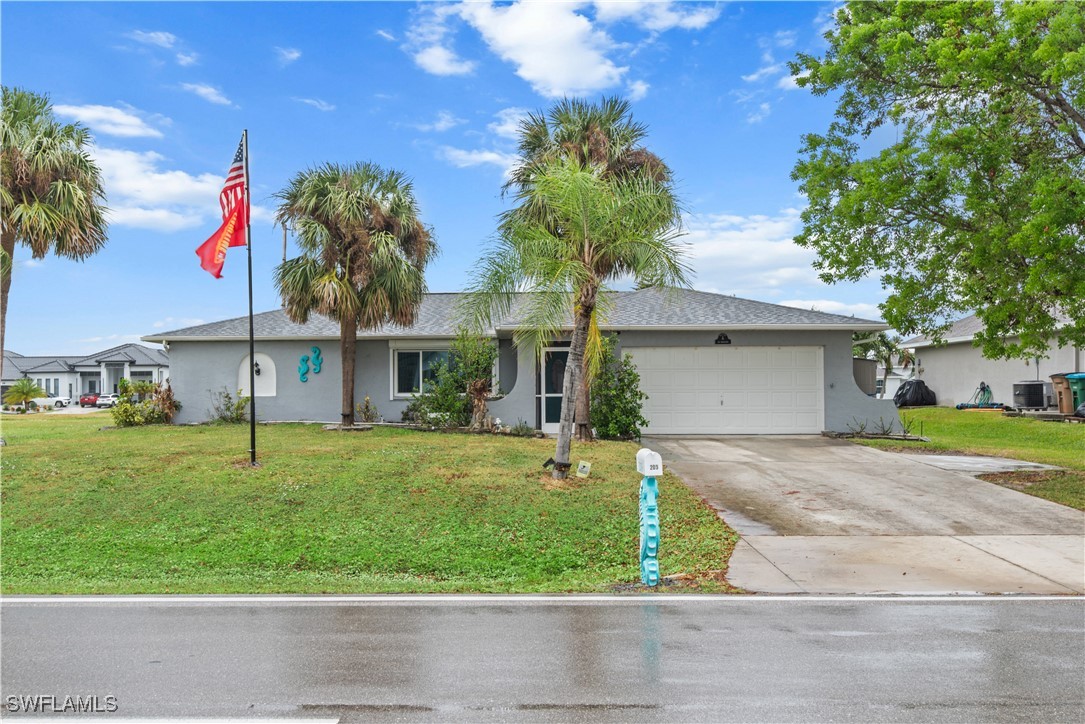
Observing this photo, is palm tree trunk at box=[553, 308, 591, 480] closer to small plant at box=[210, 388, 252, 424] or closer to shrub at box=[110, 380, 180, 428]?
small plant at box=[210, 388, 252, 424]

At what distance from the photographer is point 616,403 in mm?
17609

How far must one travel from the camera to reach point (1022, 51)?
11062 mm

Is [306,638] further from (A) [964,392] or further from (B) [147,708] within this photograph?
(A) [964,392]

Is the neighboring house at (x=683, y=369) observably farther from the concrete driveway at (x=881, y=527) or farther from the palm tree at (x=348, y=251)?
the concrete driveway at (x=881, y=527)

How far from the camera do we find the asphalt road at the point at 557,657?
168 inches

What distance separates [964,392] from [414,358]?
2240cm

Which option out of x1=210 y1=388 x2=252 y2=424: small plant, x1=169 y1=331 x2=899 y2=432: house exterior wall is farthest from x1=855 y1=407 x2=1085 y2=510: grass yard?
x1=210 y1=388 x2=252 y2=424: small plant

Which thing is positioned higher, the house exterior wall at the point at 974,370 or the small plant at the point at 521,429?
the house exterior wall at the point at 974,370

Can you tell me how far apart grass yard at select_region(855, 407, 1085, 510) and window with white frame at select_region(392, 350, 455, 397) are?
36.5ft

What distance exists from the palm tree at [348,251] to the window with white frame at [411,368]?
78.5 inches

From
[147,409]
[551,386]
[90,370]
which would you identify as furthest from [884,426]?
[90,370]

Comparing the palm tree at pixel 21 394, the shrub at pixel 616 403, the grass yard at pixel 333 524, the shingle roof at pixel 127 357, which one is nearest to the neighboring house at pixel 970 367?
the shrub at pixel 616 403

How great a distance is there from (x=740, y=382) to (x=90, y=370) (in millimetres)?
60525

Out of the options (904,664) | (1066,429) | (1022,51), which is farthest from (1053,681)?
(1066,429)
